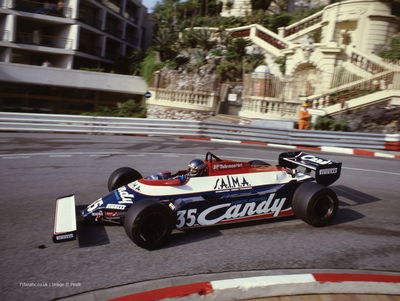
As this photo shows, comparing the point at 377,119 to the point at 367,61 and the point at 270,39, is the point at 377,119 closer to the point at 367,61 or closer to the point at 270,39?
the point at 367,61

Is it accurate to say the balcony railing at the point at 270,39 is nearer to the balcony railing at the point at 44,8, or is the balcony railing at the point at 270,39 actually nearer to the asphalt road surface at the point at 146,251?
the balcony railing at the point at 44,8

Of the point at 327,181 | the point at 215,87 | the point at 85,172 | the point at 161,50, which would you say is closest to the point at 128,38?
the point at 161,50

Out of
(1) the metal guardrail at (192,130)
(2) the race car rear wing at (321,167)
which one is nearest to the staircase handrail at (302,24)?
(1) the metal guardrail at (192,130)

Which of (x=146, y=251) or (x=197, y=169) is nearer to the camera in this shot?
(x=146, y=251)

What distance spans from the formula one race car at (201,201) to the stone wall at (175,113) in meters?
15.7

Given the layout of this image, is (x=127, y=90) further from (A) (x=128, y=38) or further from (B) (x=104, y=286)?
(B) (x=104, y=286)

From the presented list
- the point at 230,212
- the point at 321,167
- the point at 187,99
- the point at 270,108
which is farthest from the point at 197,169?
the point at 187,99

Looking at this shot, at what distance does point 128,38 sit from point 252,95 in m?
25.4

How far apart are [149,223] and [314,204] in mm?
2496

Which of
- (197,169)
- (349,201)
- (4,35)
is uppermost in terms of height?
(4,35)

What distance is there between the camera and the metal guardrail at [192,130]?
13.3m

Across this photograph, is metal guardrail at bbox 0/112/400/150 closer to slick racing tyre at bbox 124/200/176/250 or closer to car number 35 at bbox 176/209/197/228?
car number 35 at bbox 176/209/197/228

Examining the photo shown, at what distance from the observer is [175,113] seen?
2264 centimetres

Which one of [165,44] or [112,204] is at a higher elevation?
[165,44]
